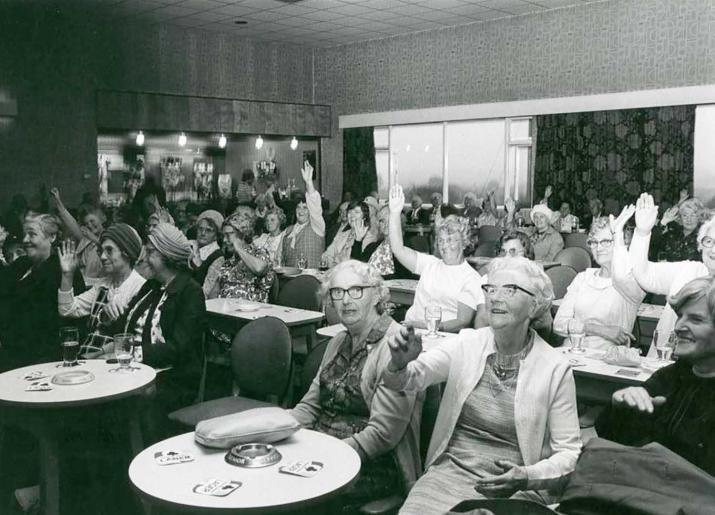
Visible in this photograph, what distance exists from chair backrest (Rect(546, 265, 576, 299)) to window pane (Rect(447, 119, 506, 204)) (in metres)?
5.95

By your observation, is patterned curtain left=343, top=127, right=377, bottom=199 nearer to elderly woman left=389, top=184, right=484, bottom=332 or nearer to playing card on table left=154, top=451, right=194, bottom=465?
elderly woman left=389, top=184, right=484, bottom=332

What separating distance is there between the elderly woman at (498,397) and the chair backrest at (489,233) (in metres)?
7.94

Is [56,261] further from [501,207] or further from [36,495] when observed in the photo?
[501,207]

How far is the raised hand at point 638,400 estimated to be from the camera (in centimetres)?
240

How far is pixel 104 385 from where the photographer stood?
3602 millimetres

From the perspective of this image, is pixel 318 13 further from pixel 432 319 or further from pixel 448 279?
pixel 432 319

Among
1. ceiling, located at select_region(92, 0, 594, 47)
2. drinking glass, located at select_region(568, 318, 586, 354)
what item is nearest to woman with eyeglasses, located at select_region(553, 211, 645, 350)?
drinking glass, located at select_region(568, 318, 586, 354)

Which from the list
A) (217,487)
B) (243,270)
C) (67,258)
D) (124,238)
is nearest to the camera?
(217,487)

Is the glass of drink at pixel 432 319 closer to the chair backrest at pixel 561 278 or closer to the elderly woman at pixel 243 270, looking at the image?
the chair backrest at pixel 561 278

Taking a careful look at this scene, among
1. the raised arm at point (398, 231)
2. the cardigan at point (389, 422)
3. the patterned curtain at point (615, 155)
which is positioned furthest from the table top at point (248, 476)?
the patterned curtain at point (615, 155)

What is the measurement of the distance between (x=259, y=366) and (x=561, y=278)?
3.17 metres

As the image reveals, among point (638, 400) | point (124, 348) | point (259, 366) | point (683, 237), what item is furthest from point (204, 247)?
point (638, 400)

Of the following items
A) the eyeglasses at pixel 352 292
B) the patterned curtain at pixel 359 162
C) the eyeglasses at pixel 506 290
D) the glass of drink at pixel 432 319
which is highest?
the patterned curtain at pixel 359 162

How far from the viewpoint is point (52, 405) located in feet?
10.9
